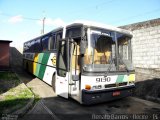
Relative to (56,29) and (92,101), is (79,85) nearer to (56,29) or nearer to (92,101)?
(92,101)

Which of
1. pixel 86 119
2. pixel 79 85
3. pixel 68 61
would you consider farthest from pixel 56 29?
pixel 86 119

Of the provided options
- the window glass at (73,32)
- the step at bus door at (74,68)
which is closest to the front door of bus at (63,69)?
the step at bus door at (74,68)

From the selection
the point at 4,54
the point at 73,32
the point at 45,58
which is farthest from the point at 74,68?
the point at 4,54

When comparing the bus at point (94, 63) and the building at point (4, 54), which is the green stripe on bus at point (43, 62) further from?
the building at point (4, 54)

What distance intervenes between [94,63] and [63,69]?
1.80 meters

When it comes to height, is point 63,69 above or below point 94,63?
below

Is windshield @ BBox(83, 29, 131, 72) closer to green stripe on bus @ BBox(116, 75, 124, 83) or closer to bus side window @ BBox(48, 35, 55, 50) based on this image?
green stripe on bus @ BBox(116, 75, 124, 83)

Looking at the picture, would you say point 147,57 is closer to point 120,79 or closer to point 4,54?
point 120,79

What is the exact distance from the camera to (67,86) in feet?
25.9

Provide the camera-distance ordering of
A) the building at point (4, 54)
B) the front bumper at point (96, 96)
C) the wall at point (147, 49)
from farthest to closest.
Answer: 1. the building at point (4, 54)
2. the wall at point (147, 49)
3. the front bumper at point (96, 96)

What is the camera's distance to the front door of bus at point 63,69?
7868 millimetres

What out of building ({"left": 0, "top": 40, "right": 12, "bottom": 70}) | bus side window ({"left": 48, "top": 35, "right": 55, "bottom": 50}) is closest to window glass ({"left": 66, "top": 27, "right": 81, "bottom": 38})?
bus side window ({"left": 48, "top": 35, "right": 55, "bottom": 50})

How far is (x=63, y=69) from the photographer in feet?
26.7

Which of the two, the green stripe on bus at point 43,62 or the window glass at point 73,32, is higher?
the window glass at point 73,32
